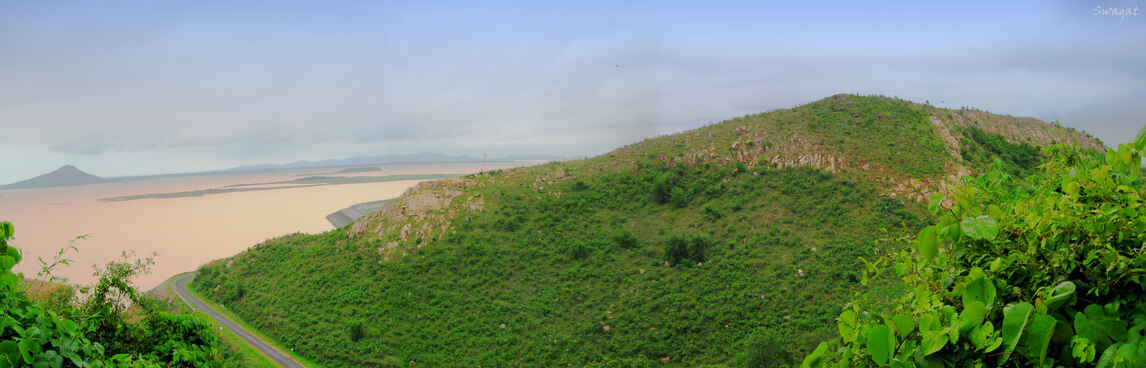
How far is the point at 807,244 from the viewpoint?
2112 centimetres

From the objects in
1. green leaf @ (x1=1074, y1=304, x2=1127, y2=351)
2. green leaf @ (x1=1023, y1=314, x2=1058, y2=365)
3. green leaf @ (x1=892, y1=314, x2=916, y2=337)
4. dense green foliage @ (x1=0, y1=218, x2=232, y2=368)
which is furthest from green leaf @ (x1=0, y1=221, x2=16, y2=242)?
green leaf @ (x1=1074, y1=304, x2=1127, y2=351)

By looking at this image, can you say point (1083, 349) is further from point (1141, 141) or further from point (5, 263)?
point (5, 263)

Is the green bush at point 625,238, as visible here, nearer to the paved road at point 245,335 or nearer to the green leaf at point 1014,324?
the paved road at point 245,335

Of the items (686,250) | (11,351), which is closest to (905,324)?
(11,351)

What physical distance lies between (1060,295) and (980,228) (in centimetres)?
30

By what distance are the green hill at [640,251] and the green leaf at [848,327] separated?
1382cm

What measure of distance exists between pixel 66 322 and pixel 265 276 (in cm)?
3049

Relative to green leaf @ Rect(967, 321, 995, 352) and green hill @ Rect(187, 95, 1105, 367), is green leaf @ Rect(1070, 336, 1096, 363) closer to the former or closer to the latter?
green leaf @ Rect(967, 321, 995, 352)

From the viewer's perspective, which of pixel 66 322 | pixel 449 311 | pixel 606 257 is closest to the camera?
pixel 66 322

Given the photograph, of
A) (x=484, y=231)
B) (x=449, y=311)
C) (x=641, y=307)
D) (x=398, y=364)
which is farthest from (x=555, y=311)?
(x=484, y=231)

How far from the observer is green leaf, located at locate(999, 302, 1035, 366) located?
59.4 inches

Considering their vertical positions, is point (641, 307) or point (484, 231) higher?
point (484, 231)

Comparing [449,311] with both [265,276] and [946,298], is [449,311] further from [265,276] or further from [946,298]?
[946,298]

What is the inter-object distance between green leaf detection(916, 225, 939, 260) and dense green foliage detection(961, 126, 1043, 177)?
30.8 metres
